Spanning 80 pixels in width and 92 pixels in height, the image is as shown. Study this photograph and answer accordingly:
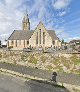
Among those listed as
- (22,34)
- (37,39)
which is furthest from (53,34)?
(22,34)

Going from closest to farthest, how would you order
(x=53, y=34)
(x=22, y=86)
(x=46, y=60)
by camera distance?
(x=22, y=86) < (x=46, y=60) < (x=53, y=34)

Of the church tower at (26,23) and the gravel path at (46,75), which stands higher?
the church tower at (26,23)

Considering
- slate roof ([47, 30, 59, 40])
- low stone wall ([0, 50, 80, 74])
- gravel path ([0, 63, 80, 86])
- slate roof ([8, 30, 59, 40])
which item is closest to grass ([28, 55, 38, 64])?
low stone wall ([0, 50, 80, 74])

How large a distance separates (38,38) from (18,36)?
9363 mm

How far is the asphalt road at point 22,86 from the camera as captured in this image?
3030 cm

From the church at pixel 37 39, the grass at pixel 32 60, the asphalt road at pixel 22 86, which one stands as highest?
the church at pixel 37 39

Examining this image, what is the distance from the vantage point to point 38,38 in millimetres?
87688

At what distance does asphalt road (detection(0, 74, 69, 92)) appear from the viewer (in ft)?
99.4

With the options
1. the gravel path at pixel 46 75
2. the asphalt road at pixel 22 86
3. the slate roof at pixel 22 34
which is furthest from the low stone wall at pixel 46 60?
the slate roof at pixel 22 34

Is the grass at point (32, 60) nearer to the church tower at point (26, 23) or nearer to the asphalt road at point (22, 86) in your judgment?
the asphalt road at point (22, 86)

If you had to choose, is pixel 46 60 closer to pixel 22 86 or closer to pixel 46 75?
pixel 46 75

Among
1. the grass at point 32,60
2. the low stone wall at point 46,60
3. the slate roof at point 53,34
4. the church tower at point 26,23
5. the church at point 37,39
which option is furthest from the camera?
the church tower at point 26,23

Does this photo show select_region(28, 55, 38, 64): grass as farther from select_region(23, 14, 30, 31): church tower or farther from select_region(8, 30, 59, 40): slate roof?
select_region(23, 14, 30, 31): church tower

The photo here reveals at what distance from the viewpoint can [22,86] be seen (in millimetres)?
32250
